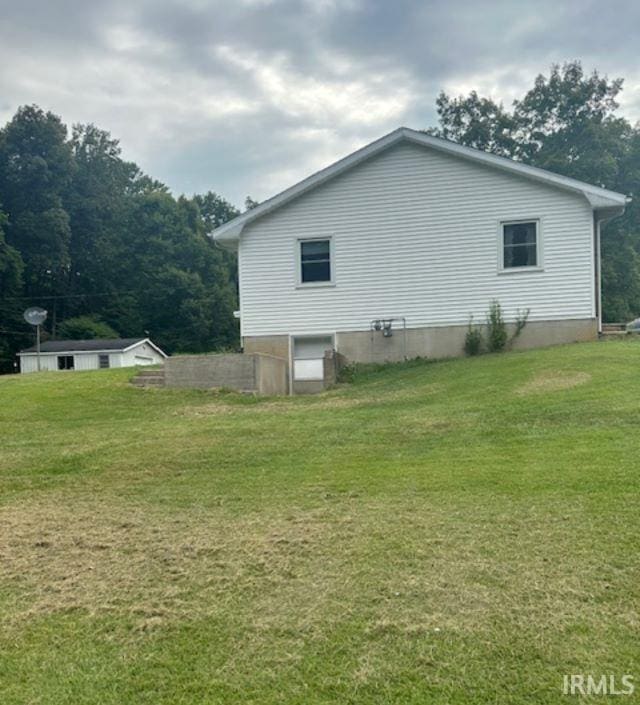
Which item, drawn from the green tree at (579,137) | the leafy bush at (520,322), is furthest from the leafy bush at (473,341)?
the green tree at (579,137)

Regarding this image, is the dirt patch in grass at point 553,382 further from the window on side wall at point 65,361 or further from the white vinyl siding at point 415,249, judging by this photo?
the window on side wall at point 65,361

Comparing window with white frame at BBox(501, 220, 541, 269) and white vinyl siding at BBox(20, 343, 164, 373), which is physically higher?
window with white frame at BBox(501, 220, 541, 269)

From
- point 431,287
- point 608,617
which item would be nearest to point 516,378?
point 431,287

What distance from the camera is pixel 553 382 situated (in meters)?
9.30

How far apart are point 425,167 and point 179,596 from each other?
14453 millimetres

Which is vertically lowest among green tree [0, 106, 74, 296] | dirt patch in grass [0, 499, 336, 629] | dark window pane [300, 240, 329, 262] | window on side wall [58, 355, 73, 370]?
dirt patch in grass [0, 499, 336, 629]

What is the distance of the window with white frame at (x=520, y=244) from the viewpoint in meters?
14.8

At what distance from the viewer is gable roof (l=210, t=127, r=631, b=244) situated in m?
14.3

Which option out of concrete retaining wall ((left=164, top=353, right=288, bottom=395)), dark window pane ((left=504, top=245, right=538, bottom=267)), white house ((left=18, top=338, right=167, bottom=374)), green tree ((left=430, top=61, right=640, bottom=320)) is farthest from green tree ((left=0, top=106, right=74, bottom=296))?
dark window pane ((left=504, top=245, right=538, bottom=267))

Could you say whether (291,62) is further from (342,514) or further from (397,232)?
(342,514)

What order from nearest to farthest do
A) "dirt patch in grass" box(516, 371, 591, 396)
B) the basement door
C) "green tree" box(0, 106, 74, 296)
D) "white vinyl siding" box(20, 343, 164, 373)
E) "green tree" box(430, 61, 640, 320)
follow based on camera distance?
"dirt patch in grass" box(516, 371, 591, 396) < the basement door < "green tree" box(430, 61, 640, 320) < "white vinyl siding" box(20, 343, 164, 373) < "green tree" box(0, 106, 74, 296)

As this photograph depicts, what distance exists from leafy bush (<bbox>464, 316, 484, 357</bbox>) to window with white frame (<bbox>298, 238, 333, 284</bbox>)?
4199 millimetres

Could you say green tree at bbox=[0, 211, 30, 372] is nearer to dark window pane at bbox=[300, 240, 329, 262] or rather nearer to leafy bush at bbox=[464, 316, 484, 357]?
dark window pane at bbox=[300, 240, 329, 262]

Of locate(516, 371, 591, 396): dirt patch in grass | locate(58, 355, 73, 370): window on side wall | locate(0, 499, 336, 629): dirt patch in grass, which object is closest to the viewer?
locate(0, 499, 336, 629): dirt patch in grass
